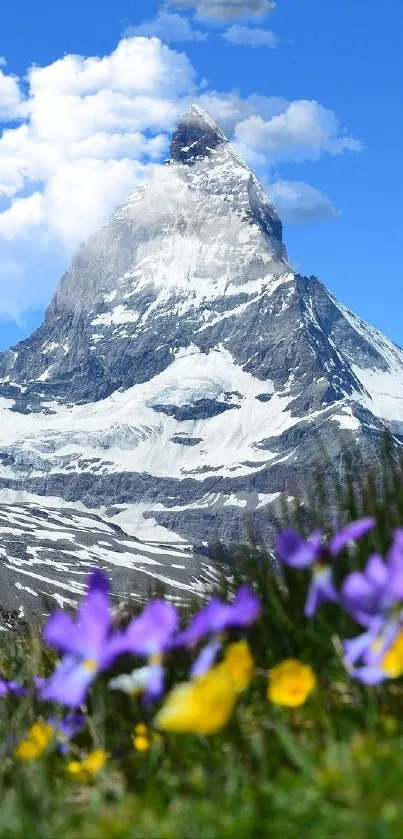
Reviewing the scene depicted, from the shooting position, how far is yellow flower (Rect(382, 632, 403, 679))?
1.90 meters

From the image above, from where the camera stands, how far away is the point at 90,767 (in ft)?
7.59

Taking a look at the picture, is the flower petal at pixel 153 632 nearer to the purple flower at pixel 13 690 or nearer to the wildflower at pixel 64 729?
the wildflower at pixel 64 729

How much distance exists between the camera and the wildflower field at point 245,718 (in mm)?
1680

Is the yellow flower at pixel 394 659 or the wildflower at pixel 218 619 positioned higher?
the yellow flower at pixel 394 659

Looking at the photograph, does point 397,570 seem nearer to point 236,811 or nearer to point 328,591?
point 328,591

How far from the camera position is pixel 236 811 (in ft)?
5.94

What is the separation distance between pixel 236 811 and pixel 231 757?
0.36 feet

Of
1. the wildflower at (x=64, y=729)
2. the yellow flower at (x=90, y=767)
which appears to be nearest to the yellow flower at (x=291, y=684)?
the yellow flower at (x=90, y=767)

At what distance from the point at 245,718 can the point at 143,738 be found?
371 mm

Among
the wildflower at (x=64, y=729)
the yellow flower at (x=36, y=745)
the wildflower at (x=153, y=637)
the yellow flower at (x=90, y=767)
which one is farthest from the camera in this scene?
the wildflower at (x=64, y=729)

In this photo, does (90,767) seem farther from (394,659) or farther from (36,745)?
(394,659)

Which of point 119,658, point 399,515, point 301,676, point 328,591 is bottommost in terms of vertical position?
point 119,658

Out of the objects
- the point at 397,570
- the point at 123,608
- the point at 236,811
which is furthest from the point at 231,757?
the point at 123,608

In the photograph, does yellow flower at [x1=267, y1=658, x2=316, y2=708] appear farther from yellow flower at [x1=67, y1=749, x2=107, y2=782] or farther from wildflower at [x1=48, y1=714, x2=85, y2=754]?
wildflower at [x1=48, y1=714, x2=85, y2=754]
